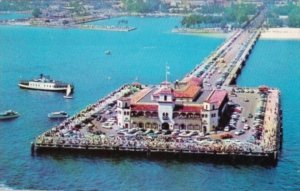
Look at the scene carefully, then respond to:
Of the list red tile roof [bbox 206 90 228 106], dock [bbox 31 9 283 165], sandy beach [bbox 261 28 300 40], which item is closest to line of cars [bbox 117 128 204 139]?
dock [bbox 31 9 283 165]

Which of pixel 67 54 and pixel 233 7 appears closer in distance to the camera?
pixel 67 54

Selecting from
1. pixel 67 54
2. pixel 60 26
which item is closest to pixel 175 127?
pixel 67 54

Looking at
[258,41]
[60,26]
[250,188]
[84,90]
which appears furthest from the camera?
[258,41]

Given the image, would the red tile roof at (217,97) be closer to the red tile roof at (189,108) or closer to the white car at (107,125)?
the red tile roof at (189,108)

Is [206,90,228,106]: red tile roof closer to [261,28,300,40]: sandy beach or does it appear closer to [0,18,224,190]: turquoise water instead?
[0,18,224,190]: turquoise water

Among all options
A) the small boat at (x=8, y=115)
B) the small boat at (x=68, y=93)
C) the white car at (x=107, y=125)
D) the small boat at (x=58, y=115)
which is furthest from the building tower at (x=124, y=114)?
the small boat at (x=68, y=93)

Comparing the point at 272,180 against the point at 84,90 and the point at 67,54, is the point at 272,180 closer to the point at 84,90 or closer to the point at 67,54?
the point at 84,90
